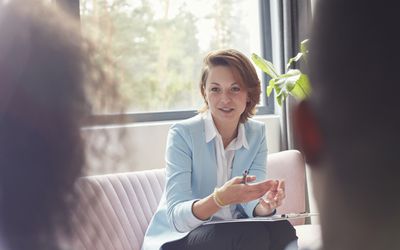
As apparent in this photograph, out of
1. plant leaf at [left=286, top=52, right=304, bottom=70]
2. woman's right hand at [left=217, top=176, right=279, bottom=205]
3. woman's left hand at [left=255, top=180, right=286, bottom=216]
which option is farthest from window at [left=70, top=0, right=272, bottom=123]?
woman's right hand at [left=217, top=176, right=279, bottom=205]

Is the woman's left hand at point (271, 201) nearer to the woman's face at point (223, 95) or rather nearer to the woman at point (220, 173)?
the woman at point (220, 173)

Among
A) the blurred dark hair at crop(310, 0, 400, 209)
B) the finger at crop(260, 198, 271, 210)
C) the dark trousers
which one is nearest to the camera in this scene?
the blurred dark hair at crop(310, 0, 400, 209)

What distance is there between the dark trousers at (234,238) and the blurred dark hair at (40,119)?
1496 millimetres

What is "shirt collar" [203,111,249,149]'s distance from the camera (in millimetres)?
2078

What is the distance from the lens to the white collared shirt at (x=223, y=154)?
2068mm

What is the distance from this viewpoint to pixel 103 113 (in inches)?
16.0

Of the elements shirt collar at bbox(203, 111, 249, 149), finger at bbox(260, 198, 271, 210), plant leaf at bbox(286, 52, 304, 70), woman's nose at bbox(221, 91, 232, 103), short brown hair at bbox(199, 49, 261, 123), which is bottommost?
finger at bbox(260, 198, 271, 210)

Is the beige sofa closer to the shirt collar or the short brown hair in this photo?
the shirt collar

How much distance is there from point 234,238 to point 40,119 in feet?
5.02

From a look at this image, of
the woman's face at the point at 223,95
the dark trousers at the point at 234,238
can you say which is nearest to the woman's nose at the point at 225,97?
the woman's face at the point at 223,95

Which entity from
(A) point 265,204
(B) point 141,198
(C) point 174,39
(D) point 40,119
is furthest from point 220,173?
(D) point 40,119

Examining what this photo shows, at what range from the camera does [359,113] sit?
10.3 inches

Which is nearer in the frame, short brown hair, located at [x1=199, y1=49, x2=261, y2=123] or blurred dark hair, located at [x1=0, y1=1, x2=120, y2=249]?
blurred dark hair, located at [x1=0, y1=1, x2=120, y2=249]

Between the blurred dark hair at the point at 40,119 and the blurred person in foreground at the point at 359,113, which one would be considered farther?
the blurred dark hair at the point at 40,119
